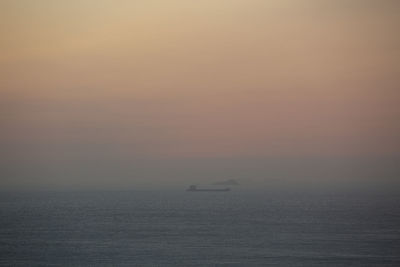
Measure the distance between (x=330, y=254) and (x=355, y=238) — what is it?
115 inches

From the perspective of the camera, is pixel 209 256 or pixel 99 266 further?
pixel 209 256

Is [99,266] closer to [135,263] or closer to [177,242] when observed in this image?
[135,263]

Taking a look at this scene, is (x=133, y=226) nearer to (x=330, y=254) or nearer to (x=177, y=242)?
(x=177, y=242)

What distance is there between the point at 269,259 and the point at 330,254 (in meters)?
1.13

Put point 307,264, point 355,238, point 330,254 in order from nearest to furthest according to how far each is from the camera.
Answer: point 307,264 → point 330,254 → point 355,238

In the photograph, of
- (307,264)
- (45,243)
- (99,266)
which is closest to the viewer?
(307,264)

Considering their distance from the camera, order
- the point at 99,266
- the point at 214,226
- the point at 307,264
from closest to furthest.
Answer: the point at 307,264
the point at 99,266
the point at 214,226

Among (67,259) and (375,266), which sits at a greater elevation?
(67,259)

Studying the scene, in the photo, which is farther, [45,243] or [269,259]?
[45,243]

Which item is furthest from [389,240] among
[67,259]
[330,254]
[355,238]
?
[67,259]

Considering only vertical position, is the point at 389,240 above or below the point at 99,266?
below

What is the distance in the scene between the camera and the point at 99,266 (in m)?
9.09

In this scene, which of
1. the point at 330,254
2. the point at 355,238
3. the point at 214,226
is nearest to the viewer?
the point at 330,254

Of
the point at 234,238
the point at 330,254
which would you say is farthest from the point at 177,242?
the point at 330,254
